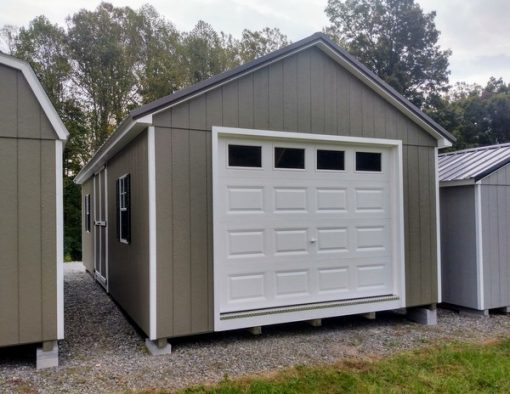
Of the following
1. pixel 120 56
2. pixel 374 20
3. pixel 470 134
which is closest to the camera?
pixel 120 56

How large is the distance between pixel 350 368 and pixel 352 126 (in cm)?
304

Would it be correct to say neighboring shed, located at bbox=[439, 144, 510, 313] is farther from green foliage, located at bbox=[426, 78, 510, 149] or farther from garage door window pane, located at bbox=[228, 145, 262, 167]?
green foliage, located at bbox=[426, 78, 510, 149]

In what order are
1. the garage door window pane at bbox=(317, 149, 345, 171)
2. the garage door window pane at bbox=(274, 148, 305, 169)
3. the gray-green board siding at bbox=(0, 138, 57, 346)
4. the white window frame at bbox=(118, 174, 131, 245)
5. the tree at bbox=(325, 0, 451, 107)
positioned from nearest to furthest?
1. the gray-green board siding at bbox=(0, 138, 57, 346)
2. the garage door window pane at bbox=(274, 148, 305, 169)
3. the garage door window pane at bbox=(317, 149, 345, 171)
4. the white window frame at bbox=(118, 174, 131, 245)
5. the tree at bbox=(325, 0, 451, 107)

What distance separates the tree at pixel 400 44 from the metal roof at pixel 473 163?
14082 mm

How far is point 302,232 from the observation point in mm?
5500

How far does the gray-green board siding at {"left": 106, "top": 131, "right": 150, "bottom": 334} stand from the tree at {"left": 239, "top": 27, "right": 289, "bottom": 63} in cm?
1496

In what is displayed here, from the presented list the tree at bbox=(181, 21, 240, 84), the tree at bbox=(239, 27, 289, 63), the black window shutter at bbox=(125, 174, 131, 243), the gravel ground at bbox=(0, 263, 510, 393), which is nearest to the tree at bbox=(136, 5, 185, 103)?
the tree at bbox=(181, 21, 240, 84)

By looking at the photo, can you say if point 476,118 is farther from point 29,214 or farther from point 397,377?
point 29,214

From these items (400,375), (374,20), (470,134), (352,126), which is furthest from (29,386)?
(374,20)

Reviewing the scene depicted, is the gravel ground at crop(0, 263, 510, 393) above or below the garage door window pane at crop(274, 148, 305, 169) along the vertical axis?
below

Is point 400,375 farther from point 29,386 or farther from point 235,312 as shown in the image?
point 29,386

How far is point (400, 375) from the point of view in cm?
406

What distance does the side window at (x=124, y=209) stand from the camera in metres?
5.89

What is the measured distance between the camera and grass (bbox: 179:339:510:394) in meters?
3.74
